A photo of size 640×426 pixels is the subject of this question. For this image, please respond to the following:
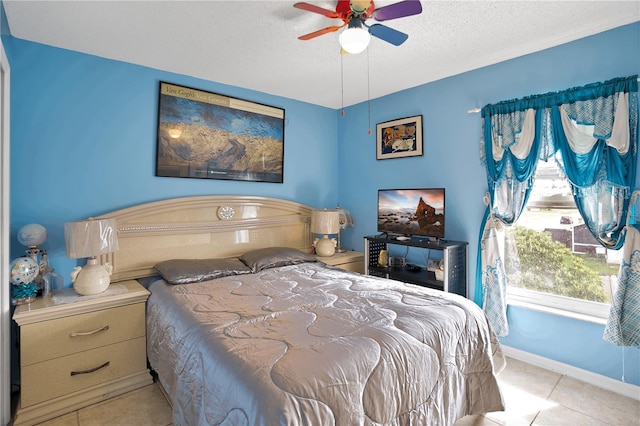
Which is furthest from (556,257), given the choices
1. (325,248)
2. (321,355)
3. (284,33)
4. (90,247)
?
(90,247)

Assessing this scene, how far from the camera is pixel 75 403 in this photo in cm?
206

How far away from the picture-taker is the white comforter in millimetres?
1190

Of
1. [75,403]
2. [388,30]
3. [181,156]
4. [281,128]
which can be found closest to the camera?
[388,30]

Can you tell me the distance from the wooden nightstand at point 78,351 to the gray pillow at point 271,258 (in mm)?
934

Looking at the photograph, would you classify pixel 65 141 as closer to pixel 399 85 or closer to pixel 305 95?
pixel 305 95

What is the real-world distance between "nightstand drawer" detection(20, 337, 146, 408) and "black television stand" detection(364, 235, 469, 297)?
2.27m

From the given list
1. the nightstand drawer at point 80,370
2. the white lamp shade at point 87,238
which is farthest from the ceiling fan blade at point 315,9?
the nightstand drawer at point 80,370

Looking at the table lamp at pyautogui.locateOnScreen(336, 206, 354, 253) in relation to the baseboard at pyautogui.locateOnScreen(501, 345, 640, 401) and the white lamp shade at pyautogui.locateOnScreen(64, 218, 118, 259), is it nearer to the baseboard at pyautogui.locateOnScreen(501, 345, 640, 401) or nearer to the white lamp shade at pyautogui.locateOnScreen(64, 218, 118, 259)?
the baseboard at pyautogui.locateOnScreen(501, 345, 640, 401)

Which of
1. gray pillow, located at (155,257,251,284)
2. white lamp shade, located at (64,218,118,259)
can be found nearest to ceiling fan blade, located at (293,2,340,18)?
white lamp shade, located at (64,218,118,259)

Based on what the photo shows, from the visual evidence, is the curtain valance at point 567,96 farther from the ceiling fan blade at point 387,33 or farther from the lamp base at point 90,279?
the lamp base at point 90,279

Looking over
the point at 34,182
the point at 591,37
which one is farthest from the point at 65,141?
the point at 591,37

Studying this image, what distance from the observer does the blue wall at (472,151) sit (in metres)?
2.29

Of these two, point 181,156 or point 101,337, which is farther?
point 181,156

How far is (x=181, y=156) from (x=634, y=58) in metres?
3.59
